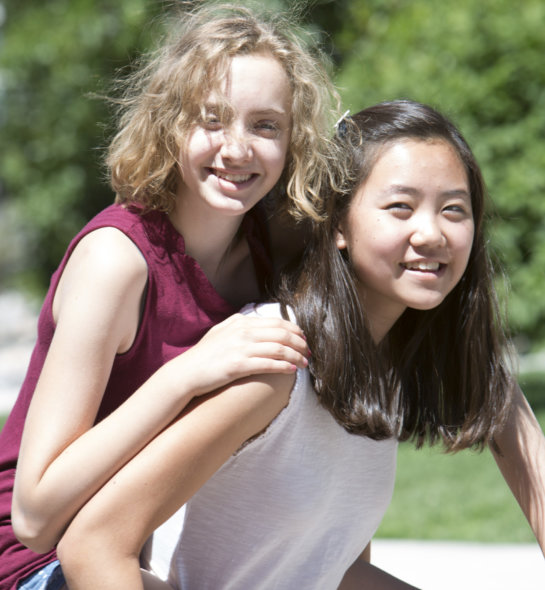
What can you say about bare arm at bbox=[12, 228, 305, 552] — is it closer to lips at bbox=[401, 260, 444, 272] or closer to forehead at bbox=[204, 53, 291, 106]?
lips at bbox=[401, 260, 444, 272]

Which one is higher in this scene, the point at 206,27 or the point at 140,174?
the point at 206,27

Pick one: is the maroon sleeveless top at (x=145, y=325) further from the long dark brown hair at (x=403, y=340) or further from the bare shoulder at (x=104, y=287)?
the long dark brown hair at (x=403, y=340)

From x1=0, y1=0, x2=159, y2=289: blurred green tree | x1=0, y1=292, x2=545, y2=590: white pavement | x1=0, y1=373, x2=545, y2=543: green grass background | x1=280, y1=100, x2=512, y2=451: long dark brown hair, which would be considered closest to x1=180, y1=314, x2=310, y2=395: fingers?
x1=280, y1=100, x2=512, y2=451: long dark brown hair

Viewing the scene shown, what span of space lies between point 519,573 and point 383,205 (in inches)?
95.3

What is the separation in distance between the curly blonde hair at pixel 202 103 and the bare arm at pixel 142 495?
62 cm

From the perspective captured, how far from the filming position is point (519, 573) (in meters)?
3.93

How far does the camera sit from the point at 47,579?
2.03 meters

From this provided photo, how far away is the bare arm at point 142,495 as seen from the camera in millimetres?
1785

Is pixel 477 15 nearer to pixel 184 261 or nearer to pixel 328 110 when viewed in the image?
pixel 328 110

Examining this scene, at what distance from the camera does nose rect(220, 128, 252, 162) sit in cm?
220

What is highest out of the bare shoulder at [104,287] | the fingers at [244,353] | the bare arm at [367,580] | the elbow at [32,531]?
the bare shoulder at [104,287]

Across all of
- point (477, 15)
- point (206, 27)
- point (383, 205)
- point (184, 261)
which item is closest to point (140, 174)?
point (184, 261)

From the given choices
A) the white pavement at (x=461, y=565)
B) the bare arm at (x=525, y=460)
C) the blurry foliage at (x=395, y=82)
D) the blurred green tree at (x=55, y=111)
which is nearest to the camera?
the bare arm at (x=525, y=460)

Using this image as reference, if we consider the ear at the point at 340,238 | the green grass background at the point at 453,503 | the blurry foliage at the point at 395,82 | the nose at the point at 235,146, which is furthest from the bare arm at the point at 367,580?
the blurry foliage at the point at 395,82
